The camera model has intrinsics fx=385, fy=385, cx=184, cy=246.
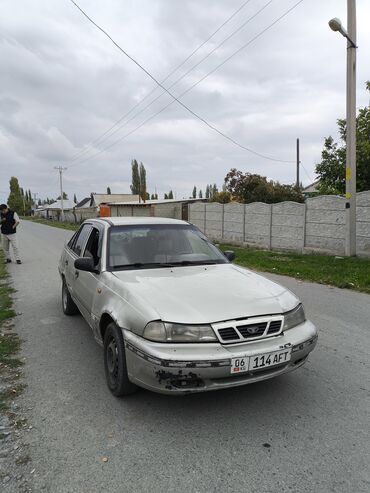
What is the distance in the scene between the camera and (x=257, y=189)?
3522 cm

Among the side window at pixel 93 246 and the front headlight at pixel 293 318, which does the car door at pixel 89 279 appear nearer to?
the side window at pixel 93 246

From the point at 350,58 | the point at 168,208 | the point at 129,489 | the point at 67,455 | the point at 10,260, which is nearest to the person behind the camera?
the point at 129,489

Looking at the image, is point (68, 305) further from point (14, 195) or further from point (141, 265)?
point (14, 195)

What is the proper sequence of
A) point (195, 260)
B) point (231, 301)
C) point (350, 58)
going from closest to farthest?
point (231, 301), point (195, 260), point (350, 58)

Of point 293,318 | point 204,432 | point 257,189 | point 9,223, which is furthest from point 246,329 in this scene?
point 257,189

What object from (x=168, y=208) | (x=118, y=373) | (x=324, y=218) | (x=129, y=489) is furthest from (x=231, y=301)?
(x=168, y=208)

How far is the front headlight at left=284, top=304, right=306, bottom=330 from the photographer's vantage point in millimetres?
3086

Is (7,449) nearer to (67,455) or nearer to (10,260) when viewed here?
(67,455)

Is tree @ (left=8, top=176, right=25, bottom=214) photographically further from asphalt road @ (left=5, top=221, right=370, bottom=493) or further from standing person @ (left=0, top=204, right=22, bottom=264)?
asphalt road @ (left=5, top=221, right=370, bottom=493)

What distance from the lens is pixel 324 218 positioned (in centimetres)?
1263

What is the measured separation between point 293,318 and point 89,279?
87.1 inches

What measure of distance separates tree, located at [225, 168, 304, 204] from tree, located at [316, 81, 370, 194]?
1310 centimetres

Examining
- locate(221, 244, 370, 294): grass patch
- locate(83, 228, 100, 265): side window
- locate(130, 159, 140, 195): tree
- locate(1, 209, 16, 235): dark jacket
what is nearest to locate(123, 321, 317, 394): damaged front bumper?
locate(83, 228, 100, 265): side window

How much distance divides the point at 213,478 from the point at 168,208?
2634cm
